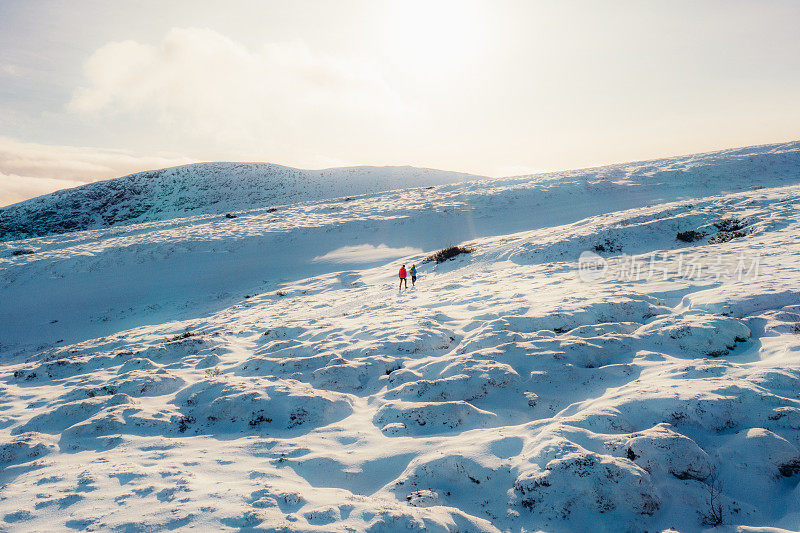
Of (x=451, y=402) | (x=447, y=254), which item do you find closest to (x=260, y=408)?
(x=451, y=402)

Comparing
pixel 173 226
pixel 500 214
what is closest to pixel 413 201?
pixel 500 214

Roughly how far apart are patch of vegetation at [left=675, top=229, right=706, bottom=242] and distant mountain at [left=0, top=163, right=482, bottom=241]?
169 ft

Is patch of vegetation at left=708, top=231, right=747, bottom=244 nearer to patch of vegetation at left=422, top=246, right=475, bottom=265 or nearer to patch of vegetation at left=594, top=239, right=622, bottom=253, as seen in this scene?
Answer: patch of vegetation at left=594, top=239, right=622, bottom=253

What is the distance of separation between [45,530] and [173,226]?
3599 cm

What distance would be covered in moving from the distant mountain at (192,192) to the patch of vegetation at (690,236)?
169ft

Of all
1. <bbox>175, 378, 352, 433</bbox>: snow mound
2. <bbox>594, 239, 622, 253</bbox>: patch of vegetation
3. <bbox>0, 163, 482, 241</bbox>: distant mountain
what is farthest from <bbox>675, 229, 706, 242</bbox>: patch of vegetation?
<bbox>0, 163, 482, 241</bbox>: distant mountain

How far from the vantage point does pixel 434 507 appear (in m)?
4.46

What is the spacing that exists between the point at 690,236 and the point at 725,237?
1261 mm

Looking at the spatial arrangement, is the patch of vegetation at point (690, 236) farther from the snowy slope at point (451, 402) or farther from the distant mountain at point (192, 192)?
the distant mountain at point (192, 192)

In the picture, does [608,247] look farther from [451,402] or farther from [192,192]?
[192,192]

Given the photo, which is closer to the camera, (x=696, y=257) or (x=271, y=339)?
(x=271, y=339)

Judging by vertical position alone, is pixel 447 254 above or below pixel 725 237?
above

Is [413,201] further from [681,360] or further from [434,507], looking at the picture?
[434,507]

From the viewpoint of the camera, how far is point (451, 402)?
6.55 meters
